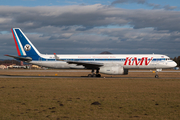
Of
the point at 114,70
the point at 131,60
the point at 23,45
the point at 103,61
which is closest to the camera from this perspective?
the point at 114,70

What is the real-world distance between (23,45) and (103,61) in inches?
665

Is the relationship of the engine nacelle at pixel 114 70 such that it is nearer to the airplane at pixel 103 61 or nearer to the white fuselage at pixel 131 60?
the airplane at pixel 103 61

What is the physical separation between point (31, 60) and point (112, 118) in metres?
35.0

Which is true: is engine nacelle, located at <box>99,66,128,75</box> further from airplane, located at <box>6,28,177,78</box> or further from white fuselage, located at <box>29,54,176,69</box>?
white fuselage, located at <box>29,54,176,69</box>

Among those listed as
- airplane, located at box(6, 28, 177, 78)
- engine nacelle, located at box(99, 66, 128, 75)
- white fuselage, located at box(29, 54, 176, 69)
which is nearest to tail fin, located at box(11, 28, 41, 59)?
airplane, located at box(6, 28, 177, 78)

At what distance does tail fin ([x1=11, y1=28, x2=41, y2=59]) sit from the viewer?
139ft

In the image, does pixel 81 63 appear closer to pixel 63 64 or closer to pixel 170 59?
pixel 63 64

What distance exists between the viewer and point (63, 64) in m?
40.7

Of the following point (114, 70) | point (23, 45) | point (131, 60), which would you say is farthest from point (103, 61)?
point (23, 45)

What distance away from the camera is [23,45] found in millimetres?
42781

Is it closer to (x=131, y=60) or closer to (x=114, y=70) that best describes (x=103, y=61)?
(x=114, y=70)

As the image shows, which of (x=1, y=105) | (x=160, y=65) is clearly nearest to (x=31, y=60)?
(x=160, y=65)

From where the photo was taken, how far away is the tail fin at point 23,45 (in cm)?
4236

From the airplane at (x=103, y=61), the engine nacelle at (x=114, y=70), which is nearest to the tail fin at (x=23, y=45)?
the airplane at (x=103, y=61)
